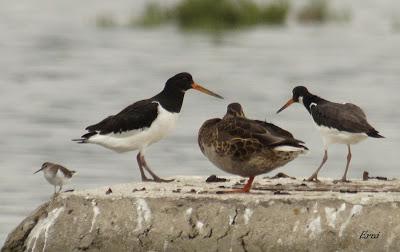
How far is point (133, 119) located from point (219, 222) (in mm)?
3175

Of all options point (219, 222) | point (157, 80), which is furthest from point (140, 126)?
point (157, 80)

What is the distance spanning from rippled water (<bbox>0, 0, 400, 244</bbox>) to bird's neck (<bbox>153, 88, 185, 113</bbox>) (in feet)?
7.15

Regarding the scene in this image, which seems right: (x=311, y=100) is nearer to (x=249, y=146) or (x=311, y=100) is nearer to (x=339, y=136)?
(x=339, y=136)

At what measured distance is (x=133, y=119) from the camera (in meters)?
15.0

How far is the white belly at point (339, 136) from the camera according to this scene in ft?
Answer: 47.9

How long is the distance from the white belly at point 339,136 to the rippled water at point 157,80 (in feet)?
11.6

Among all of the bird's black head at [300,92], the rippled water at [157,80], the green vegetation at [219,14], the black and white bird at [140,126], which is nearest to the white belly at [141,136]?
the black and white bird at [140,126]

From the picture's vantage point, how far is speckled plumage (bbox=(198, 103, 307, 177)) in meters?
12.2

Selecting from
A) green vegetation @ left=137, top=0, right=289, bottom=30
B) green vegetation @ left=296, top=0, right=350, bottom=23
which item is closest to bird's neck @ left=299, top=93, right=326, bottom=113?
green vegetation @ left=137, top=0, right=289, bottom=30

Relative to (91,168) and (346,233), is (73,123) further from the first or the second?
(346,233)

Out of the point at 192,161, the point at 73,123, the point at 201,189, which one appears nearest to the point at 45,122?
the point at 73,123

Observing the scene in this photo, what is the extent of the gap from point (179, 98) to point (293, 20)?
3051 centimetres

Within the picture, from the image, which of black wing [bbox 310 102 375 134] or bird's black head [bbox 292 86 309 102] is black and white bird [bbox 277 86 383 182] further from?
bird's black head [bbox 292 86 309 102]

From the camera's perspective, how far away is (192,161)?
2092 centimetres
